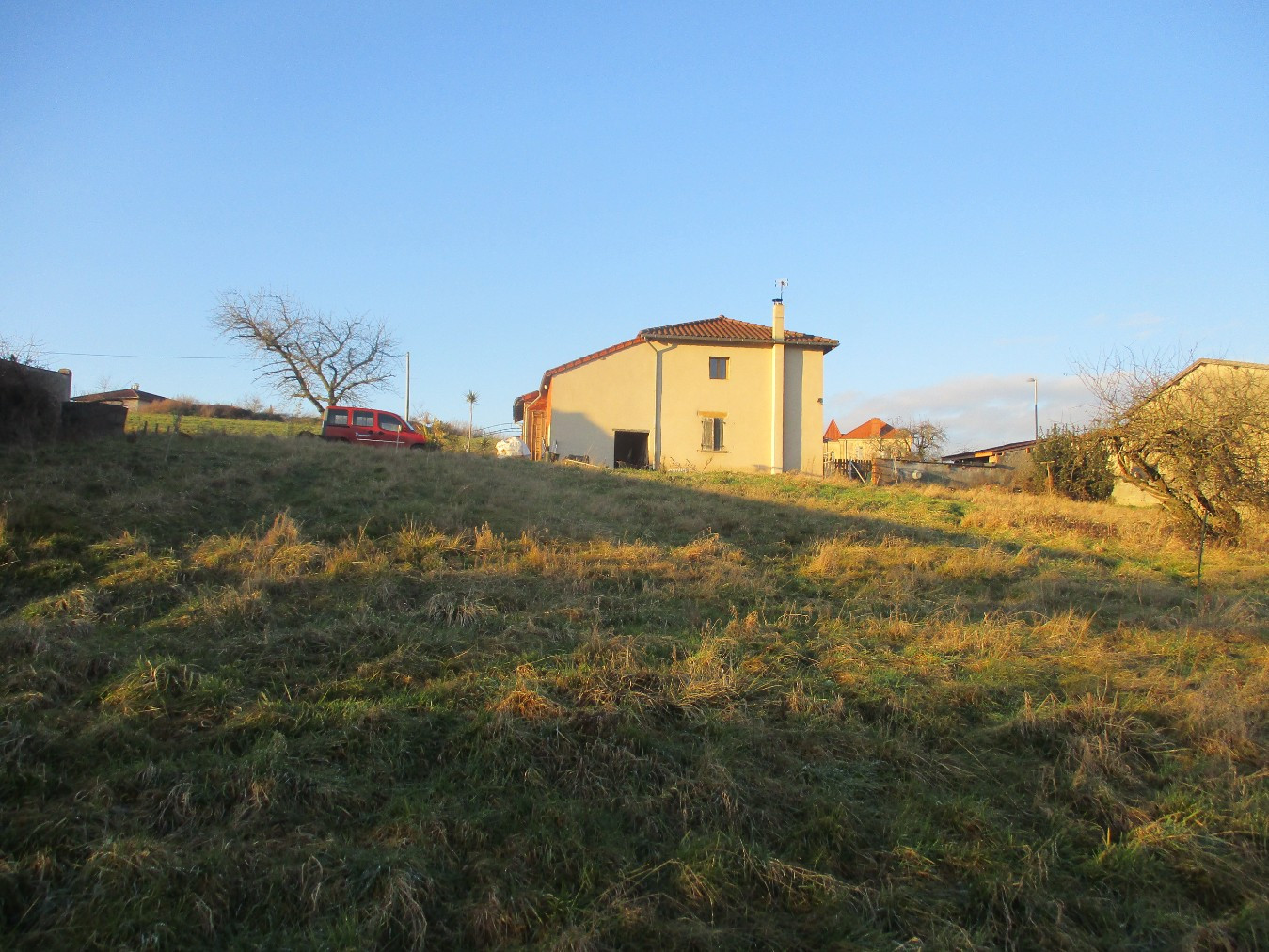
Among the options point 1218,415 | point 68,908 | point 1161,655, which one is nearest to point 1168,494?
point 1218,415

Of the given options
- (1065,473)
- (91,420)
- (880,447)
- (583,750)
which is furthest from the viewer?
(880,447)

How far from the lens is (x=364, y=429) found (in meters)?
22.1

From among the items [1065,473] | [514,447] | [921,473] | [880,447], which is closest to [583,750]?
[1065,473]

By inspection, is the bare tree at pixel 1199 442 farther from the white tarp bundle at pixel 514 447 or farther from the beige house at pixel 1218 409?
the white tarp bundle at pixel 514 447

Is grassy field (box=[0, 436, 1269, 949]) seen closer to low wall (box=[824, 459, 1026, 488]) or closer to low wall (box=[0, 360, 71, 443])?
low wall (box=[0, 360, 71, 443])

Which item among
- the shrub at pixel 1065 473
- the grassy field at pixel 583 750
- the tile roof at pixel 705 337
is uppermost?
the tile roof at pixel 705 337

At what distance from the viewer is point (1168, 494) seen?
1708 centimetres

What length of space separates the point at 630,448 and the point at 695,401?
288 cm

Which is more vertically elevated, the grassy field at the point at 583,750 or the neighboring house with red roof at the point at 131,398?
the neighboring house with red roof at the point at 131,398

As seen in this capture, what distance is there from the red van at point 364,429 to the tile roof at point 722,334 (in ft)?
31.7

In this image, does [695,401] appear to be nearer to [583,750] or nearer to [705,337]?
[705,337]

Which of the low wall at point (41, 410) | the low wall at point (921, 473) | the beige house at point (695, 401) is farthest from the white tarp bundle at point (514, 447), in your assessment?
the low wall at point (41, 410)

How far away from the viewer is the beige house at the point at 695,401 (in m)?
27.9

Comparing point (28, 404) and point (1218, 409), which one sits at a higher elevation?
point (1218, 409)
